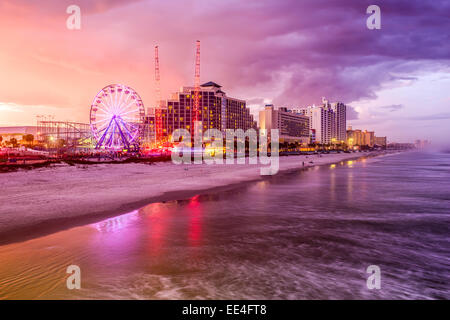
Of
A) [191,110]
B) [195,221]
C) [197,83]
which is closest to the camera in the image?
[195,221]

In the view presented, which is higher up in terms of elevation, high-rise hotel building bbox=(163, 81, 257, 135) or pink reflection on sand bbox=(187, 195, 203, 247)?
high-rise hotel building bbox=(163, 81, 257, 135)

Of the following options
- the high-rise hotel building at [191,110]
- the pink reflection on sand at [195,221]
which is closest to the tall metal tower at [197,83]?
the high-rise hotel building at [191,110]

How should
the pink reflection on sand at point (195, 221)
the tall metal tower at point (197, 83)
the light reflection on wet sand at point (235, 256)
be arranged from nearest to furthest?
the light reflection on wet sand at point (235, 256), the pink reflection on sand at point (195, 221), the tall metal tower at point (197, 83)

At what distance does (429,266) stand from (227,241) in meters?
7.46

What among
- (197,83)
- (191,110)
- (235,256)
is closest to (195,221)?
(235,256)

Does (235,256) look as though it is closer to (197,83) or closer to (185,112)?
(197,83)

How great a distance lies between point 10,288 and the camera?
7910 mm

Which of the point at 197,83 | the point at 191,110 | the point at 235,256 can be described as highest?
the point at 197,83

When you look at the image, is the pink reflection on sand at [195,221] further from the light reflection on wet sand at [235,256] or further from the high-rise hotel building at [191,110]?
the high-rise hotel building at [191,110]

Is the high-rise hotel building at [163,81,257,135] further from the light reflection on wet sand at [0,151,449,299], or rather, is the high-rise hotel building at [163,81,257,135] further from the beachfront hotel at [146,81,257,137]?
the light reflection on wet sand at [0,151,449,299]

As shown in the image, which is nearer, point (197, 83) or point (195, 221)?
point (195, 221)

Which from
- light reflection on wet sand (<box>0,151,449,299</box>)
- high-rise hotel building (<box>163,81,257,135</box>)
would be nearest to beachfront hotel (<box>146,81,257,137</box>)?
high-rise hotel building (<box>163,81,257,135</box>)

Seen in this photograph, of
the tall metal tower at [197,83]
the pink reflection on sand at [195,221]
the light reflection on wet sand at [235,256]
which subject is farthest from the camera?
the tall metal tower at [197,83]

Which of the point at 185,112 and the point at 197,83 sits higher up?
the point at 197,83
